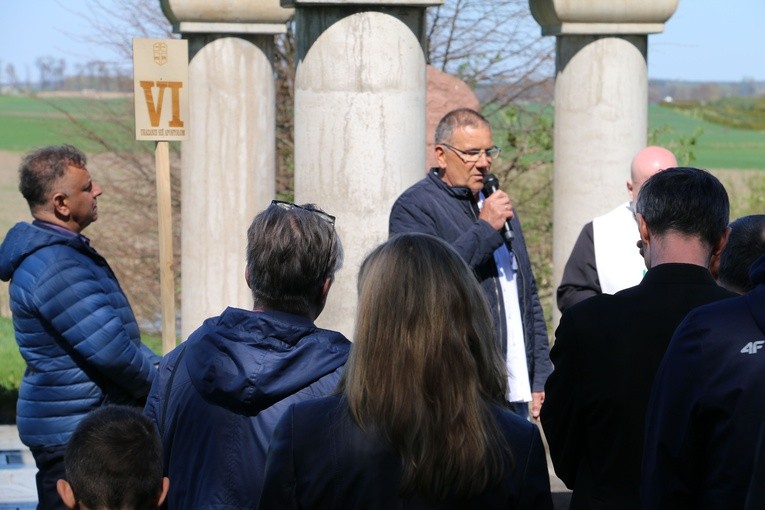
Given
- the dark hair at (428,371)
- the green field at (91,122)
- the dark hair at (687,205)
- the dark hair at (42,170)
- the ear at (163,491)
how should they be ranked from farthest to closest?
the green field at (91,122) → the dark hair at (42,170) → the dark hair at (687,205) → the ear at (163,491) → the dark hair at (428,371)

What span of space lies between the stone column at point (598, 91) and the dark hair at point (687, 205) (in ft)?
12.2

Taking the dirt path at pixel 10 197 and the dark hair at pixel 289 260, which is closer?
the dark hair at pixel 289 260

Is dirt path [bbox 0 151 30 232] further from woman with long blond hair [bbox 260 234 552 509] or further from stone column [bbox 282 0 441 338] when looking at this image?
woman with long blond hair [bbox 260 234 552 509]

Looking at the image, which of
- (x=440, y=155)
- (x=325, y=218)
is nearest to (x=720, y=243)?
(x=325, y=218)

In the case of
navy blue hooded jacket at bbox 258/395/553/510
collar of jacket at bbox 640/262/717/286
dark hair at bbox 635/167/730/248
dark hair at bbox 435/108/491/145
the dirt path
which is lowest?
the dirt path

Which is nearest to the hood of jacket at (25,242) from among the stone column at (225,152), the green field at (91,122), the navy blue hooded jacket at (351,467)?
the navy blue hooded jacket at (351,467)

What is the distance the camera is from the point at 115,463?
287 centimetres

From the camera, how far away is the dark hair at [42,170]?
452 centimetres

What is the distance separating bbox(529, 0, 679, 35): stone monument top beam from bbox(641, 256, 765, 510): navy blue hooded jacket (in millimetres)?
4284

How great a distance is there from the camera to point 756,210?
15.6 metres

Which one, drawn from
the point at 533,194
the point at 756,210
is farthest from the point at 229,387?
the point at 756,210

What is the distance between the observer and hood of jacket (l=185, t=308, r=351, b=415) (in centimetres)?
280

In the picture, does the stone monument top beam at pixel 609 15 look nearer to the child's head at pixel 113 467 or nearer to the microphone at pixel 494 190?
the microphone at pixel 494 190

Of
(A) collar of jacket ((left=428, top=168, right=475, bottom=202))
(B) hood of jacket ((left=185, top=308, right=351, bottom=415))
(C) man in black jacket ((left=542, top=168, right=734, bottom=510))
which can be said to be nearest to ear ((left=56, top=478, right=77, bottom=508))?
(B) hood of jacket ((left=185, top=308, right=351, bottom=415))
